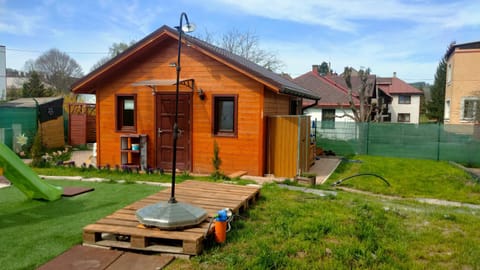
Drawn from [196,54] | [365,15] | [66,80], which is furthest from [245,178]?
[66,80]

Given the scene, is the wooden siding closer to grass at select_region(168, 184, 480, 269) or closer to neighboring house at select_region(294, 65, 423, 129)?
grass at select_region(168, 184, 480, 269)

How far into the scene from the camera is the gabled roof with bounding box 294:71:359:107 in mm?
25017

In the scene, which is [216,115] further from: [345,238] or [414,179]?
[345,238]

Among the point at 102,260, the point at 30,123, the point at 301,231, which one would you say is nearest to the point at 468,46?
the point at 301,231

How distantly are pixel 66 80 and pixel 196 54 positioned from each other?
3695 cm

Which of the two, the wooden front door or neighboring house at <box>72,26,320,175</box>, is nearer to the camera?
neighboring house at <box>72,26,320,175</box>

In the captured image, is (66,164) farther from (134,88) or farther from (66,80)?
(66,80)

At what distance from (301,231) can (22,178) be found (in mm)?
4353

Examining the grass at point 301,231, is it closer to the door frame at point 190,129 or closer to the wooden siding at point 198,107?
the wooden siding at point 198,107

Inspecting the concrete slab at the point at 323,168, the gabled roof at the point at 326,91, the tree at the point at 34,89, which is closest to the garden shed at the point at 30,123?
the concrete slab at the point at 323,168

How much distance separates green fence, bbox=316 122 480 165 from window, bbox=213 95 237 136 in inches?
292

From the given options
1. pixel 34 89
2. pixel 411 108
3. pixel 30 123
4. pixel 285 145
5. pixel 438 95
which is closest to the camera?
pixel 285 145

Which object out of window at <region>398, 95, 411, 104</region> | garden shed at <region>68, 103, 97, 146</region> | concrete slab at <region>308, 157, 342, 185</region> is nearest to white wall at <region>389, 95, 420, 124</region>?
window at <region>398, 95, 411, 104</region>

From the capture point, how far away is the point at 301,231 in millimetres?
4559
